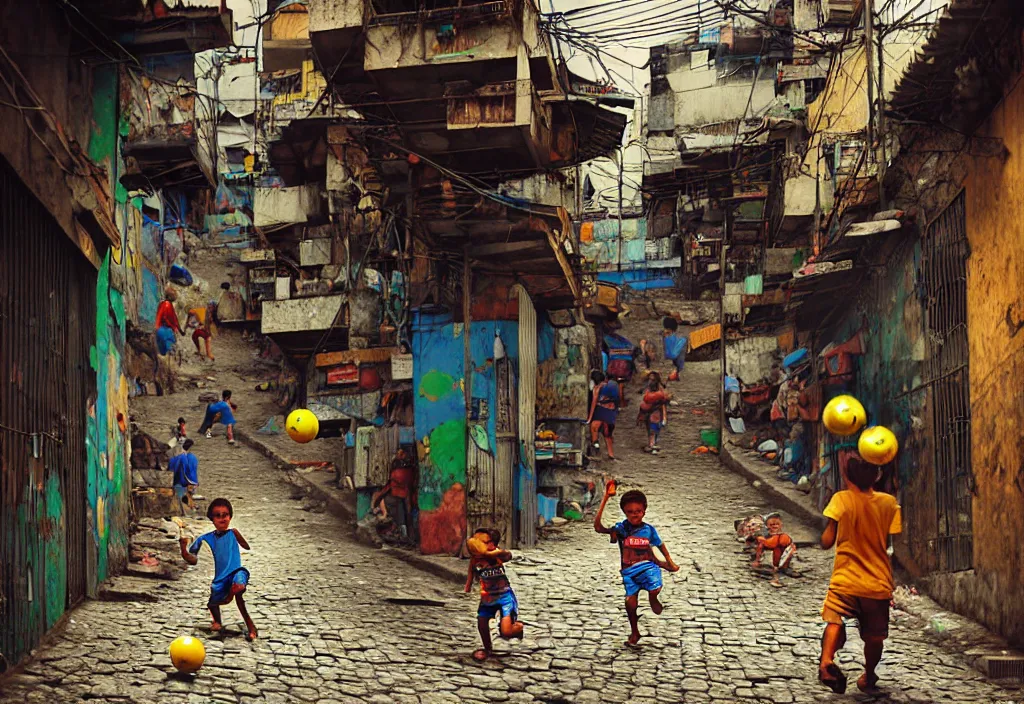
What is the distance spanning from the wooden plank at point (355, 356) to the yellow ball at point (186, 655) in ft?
32.9

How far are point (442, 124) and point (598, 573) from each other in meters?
6.07

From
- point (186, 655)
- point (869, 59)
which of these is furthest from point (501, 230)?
point (186, 655)

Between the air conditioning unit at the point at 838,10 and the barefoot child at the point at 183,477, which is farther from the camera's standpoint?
the air conditioning unit at the point at 838,10

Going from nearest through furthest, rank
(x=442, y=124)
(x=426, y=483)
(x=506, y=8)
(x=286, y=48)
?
(x=506, y=8) → (x=442, y=124) → (x=426, y=483) → (x=286, y=48)

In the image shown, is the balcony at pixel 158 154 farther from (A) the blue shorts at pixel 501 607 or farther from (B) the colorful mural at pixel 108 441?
(A) the blue shorts at pixel 501 607

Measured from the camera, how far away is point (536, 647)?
10.7m

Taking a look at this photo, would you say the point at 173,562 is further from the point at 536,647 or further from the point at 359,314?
the point at 359,314

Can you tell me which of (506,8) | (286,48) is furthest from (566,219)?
(286,48)

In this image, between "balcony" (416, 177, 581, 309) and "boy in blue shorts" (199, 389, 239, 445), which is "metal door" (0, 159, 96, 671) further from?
"boy in blue shorts" (199, 389, 239, 445)

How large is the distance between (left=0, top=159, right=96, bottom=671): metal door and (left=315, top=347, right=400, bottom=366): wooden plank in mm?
7845

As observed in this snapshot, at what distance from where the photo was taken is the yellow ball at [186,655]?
858 centimetres

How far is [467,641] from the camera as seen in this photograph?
11.2 m

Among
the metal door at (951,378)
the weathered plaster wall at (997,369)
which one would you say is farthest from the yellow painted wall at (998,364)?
the metal door at (951,378)

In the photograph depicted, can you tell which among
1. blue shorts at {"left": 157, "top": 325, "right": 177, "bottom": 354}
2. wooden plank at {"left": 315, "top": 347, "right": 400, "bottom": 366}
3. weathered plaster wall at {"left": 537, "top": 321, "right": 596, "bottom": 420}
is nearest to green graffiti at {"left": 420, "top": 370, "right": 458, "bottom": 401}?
wooden plank at {"left": 315, "top": 347, "right": 400, "bottom": 366}
